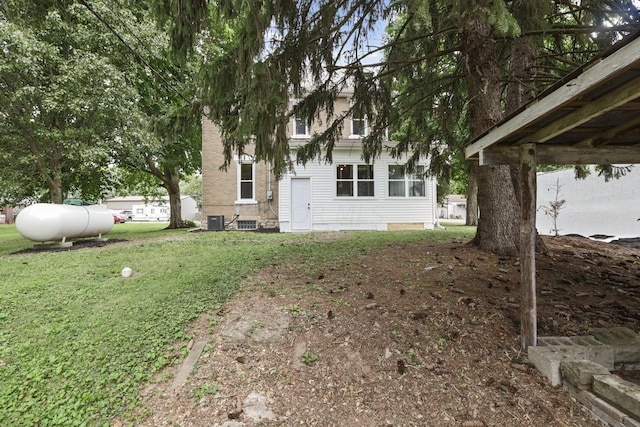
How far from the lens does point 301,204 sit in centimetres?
1241

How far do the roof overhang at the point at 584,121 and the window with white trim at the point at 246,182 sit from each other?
10.7 meters

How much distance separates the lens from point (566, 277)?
15.4ft

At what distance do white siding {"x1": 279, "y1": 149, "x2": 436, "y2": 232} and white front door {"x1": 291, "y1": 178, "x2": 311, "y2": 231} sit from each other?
0.17 meters

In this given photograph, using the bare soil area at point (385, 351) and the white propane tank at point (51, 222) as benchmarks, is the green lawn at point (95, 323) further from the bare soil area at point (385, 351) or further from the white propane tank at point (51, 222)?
the white propane tank at point (51, 222)

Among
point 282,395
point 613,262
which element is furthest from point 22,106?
point 613,262

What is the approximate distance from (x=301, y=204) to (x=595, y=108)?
10.7 meters

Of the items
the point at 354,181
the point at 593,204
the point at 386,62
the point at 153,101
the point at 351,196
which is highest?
the point at 153,101

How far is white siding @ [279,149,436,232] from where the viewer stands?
12.3 metres

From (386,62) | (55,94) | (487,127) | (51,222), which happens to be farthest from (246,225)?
(487,127)

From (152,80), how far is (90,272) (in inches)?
412

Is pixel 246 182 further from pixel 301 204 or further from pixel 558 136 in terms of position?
pixel 558 136

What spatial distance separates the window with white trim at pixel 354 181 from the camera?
12359 millimetres

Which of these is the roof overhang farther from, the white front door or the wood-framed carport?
the white front door

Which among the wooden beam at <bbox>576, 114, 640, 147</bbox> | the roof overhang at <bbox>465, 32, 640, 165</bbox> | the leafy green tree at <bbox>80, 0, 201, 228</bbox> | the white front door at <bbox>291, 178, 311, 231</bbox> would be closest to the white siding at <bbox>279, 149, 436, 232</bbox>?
the white front door at <bbox>291, 178, 311, 231</bbox>
